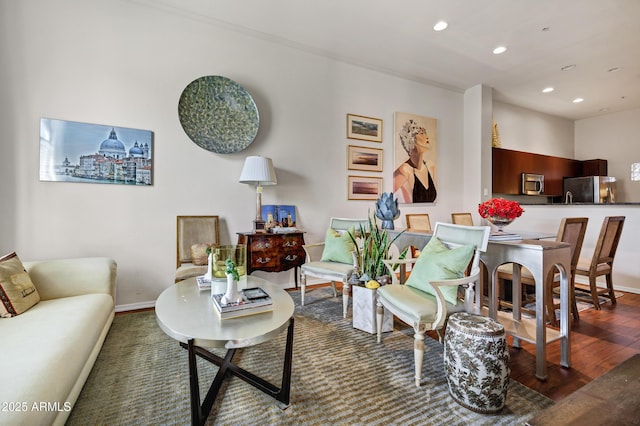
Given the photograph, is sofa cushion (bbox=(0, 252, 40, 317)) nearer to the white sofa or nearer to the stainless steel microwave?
the white sofa

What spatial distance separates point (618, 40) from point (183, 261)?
563 centimetres

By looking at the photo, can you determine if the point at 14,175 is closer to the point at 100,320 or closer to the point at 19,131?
the point at 19,131

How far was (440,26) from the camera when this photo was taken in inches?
130

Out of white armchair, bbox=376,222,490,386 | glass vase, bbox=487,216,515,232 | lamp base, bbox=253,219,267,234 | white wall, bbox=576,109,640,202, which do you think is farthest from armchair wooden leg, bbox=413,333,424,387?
white wall, bbox=576,109,640,202

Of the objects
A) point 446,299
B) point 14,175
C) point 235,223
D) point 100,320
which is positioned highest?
point 14,175

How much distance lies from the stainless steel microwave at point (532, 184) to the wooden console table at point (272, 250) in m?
4.59

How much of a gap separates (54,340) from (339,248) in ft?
7.48

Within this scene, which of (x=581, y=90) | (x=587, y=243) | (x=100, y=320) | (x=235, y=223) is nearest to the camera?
(x=100, y=320)

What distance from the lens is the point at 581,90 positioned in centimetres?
508

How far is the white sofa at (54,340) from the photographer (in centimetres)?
104

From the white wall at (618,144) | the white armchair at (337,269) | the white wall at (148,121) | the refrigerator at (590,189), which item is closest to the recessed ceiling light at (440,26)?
the white wall at (148,121)

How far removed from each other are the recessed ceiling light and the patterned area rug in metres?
3.24

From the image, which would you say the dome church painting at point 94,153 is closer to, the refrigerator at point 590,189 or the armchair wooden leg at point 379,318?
the armchair wooden leg at point 379,318

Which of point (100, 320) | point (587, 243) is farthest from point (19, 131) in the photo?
point (587, 243)
